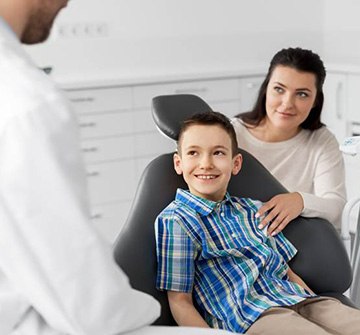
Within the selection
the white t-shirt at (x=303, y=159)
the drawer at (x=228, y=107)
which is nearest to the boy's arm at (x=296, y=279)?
the white t-shirt at (x=303, y=159)

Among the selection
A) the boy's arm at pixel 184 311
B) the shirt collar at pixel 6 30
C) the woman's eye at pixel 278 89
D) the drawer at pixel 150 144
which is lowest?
the drawer at pixel 150 144

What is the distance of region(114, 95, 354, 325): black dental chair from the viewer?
2.11 metres

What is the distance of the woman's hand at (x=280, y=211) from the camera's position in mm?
2252

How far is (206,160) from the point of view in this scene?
84.3 inches

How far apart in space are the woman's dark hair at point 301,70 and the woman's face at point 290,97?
2cm

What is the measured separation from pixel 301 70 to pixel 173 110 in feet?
1.67

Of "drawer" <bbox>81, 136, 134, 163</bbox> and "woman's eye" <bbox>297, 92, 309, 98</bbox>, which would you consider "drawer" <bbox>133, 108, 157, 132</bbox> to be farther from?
"woman's eye" <bbox>297, 92, 309, 98</bbox>

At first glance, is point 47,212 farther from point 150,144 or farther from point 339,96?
point 339,96

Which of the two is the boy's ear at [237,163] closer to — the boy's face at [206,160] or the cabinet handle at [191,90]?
the boy's face at [206,160]

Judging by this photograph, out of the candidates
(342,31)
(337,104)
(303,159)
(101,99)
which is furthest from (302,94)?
(342,31)

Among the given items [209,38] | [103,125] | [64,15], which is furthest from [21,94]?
[209,38]

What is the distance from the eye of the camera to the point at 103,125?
175 inches

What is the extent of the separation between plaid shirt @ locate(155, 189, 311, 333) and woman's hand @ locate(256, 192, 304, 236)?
60 millimetres

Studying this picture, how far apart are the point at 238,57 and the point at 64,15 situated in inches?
52.6
